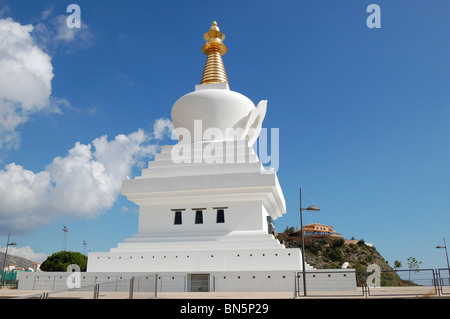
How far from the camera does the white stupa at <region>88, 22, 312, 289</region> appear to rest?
18548 millimetres

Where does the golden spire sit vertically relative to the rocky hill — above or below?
above

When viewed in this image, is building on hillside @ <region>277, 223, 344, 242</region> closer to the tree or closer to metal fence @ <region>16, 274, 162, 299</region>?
the tree

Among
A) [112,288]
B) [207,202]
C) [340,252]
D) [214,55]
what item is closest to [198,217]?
[207,202]

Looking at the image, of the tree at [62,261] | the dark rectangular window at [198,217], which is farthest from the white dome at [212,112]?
Answer: the tree at [62,261]

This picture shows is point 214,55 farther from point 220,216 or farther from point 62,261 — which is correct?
point 62,261

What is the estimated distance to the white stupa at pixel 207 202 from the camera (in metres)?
18.5

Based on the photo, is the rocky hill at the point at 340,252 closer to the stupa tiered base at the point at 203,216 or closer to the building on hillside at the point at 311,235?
the building on hillside at the point at 311,235

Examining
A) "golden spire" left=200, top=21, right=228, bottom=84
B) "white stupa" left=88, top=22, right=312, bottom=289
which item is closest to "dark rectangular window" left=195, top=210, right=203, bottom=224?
"white stupa" left=88, top=22, right=312, bottom=289

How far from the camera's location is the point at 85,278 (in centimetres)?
1862

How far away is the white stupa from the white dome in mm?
62

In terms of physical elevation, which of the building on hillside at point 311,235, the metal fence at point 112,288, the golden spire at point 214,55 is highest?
the golden spire at point 214,55

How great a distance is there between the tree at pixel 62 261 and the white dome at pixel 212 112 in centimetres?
2082
